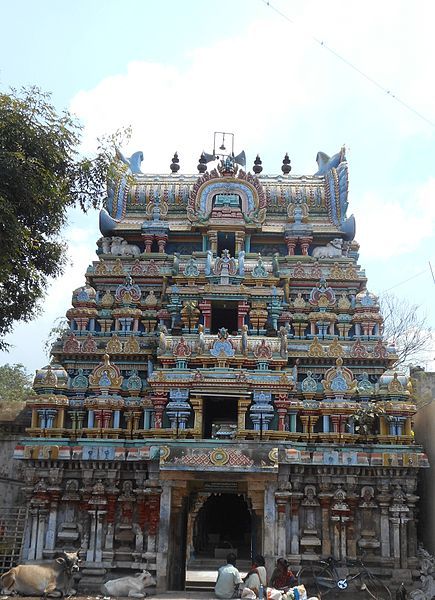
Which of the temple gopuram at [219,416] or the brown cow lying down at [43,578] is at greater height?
the temple gopuram at [219,416]

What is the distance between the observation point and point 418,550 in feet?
58.7

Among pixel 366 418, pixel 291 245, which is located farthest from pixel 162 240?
pixel 366 418

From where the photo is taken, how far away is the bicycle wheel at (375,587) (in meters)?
17.3

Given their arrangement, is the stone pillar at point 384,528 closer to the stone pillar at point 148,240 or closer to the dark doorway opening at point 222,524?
the stone pillar at point 148,240

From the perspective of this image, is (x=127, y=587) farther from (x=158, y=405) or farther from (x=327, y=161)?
(x=327, y=161)

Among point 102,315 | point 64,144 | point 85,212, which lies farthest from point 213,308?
point 64,144

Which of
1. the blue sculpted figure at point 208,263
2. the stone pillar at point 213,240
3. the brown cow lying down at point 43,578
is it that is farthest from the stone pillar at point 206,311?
the brown cow lying down at point 43,578

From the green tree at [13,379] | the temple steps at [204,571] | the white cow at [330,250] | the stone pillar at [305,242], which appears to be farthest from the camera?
the green tree at [13,379]

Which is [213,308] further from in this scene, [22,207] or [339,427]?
[22,207]

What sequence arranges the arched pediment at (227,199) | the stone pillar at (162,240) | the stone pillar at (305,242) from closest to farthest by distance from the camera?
the stone pillar at (305,242)
the stone pillar at (162,240)
the arched pediment at (227,199)

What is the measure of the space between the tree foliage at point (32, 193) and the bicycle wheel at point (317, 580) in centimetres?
908

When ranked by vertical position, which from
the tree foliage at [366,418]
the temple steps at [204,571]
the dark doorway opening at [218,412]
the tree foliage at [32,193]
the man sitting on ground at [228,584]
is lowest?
the temple steps at [204,571]

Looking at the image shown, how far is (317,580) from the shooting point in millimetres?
17141

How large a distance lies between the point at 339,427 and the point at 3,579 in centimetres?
899
